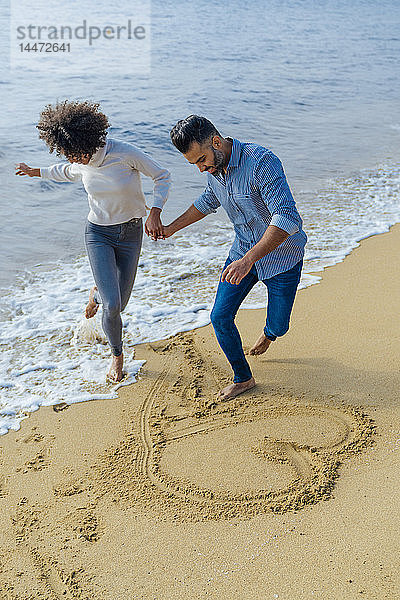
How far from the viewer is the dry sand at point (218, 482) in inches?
112

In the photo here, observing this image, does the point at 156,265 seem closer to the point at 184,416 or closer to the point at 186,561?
the point at 184,416

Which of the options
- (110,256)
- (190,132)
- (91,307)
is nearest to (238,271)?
(190,132)

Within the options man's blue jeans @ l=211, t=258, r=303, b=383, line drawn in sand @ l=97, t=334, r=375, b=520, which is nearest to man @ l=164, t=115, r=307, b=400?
man's blue jeans @ l=211, t=258, r=303, b=383

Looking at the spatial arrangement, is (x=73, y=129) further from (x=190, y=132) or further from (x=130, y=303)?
(x=130, y=303)

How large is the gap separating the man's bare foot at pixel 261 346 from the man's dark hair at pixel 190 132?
1708 mm

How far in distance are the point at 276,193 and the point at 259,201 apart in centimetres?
18

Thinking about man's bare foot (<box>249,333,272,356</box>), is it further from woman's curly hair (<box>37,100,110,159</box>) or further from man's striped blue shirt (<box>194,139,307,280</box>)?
woman's curly hair (<box>37,100,110,159</box>)

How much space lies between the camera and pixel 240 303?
3996mm

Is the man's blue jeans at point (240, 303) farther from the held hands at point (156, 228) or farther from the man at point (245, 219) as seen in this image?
the held hands at point (156, 228)

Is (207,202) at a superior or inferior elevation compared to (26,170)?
inferior

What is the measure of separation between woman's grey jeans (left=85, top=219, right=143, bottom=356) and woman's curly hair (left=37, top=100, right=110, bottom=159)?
57 centimetres

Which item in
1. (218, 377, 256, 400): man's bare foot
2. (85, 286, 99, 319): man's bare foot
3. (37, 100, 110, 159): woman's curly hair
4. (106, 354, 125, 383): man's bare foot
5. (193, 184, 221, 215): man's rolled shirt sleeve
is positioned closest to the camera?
(37, 100, 110, 159): woman's curly hair

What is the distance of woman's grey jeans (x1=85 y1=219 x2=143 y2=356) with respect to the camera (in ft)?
13.9

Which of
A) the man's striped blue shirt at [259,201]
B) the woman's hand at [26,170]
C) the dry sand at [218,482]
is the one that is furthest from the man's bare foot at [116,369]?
the woman's hand at [26,170]
